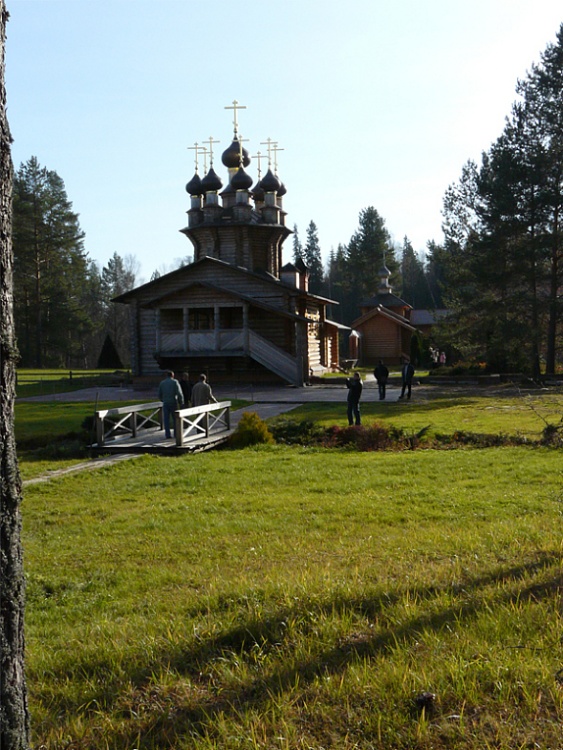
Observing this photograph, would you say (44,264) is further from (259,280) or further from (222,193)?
(259,280)

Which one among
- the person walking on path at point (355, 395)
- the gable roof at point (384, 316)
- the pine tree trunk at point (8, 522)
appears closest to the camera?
the pine tree trunk at point (8, 522)

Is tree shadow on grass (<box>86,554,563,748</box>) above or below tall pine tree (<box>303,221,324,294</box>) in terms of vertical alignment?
below

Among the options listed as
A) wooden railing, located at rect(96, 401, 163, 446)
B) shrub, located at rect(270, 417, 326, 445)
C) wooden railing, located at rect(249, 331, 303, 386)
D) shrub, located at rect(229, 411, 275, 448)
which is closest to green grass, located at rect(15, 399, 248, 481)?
wooden railing, located at rect(96, 401, 163, 446)

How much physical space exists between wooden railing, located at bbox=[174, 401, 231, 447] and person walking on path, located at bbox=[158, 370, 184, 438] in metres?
0.49

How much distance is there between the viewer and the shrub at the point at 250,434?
16.6m

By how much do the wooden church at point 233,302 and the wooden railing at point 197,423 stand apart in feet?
45.2

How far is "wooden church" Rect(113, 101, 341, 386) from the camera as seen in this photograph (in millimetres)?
34062

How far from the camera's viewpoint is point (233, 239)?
40812mm

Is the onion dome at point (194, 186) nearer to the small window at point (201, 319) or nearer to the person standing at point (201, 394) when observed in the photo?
the small window at point (201, 319)

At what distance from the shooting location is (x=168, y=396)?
56.5 ft

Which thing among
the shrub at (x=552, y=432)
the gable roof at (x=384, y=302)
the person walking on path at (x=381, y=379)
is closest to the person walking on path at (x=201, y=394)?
the shrub at (x=552, y=432)

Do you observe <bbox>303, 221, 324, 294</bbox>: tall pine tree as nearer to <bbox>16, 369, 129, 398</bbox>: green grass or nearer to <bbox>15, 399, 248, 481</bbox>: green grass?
<bbox>16, 369, 129, 398</bbox>: green grass

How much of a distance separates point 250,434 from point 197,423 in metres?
1.37

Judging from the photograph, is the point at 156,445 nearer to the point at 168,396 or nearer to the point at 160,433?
the point at 168,396
